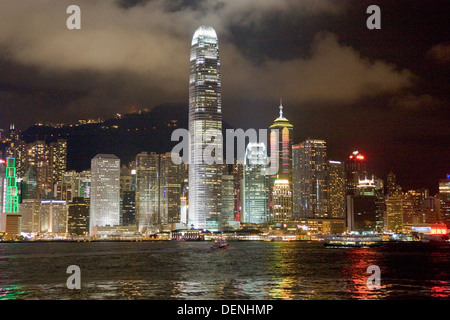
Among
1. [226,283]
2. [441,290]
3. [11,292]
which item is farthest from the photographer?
[226,283]

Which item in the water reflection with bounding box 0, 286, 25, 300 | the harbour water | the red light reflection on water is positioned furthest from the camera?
the harbour water

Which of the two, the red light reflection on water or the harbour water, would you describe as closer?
the red light reflection on water

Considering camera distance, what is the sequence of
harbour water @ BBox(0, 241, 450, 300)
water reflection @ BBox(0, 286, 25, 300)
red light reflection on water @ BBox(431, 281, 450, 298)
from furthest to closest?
1. harbour water @ BBox(0, 241, 450, 300)
2. red light reflection on water @ BBox(431, 281, 450, 298)
3. water reflection @ BBox(0, 286, 25, 300)

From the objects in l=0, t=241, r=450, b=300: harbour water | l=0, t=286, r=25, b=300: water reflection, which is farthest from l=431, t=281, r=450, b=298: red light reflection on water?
l=0, t=286, r=25, b=300: water reflection

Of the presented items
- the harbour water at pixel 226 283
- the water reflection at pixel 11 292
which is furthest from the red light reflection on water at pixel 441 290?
the water reflection at pixel 11 292

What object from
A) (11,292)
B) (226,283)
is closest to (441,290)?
(226,283)

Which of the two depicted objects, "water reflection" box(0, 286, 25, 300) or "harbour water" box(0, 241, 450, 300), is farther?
"harbour water" box(0, 241, 450, 300)

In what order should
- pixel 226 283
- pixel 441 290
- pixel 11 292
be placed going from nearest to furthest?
pixel 11 292
pixel 441 290
pixel 226 283

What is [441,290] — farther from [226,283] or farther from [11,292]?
[11,292]

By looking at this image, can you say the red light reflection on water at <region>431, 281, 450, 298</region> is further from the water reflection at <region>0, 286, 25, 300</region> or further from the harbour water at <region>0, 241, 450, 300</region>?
the water reflection at <region>0, 286, 25, 300</region>
